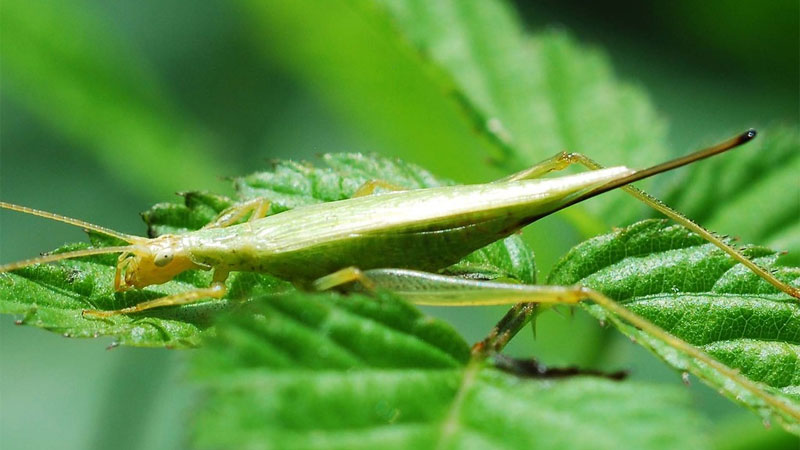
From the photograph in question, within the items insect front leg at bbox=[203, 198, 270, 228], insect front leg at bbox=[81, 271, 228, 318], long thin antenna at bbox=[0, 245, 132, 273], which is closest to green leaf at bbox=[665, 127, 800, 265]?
insect front leg at bbox=[203, 198, 270, 228]

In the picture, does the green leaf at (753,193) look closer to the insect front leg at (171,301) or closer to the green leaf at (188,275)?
the green leaf at (188,275)

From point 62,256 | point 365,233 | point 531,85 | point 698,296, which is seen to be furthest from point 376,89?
point 698,296

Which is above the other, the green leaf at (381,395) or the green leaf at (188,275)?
the green leaf at (188,275)

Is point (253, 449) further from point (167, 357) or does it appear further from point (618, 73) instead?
point (618, 73)

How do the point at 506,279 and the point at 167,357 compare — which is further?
the point at 167,357

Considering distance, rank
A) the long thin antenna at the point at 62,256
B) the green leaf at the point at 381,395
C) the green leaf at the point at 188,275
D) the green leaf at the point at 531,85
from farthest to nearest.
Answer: the green leaf at the point at 531,85
the long thin antenna at the point at 62,256
the green leaf at the point at 188,275
the green leaf at the point at 381,395

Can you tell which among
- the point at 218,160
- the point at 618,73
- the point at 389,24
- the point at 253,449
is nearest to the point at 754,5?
the point at 618,73

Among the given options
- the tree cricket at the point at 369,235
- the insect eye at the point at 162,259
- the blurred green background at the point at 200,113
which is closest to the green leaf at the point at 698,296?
the tree cricket at the point at 369,235

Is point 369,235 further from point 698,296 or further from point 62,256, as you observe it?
point 698,296
